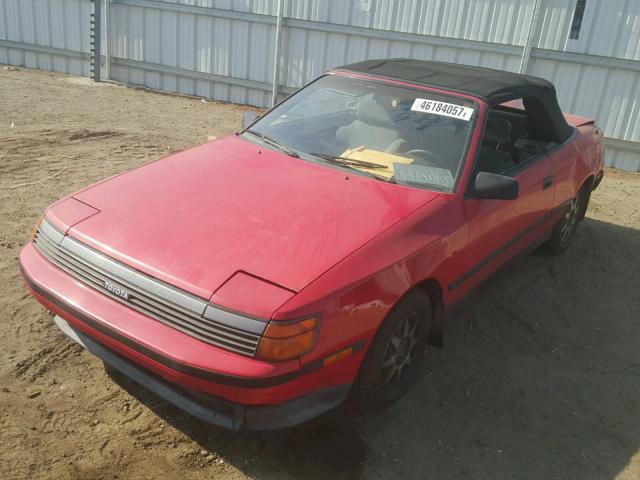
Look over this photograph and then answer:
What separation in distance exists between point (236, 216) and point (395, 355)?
1.07 meters

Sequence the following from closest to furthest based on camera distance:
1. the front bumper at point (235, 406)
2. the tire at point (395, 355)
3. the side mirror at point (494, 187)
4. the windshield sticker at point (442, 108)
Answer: the front bumper at point (235, 406) → the tire at point (395, 355) → the side mirror at point (494, 187) → the windshield sticker at point (442, 108)

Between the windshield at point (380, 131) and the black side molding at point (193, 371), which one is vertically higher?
the windshield at point (380, 131)

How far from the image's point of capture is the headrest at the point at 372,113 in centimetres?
385

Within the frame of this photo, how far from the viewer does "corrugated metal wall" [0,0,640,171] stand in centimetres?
848

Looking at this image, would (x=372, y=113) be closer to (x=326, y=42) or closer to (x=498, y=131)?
(x=498, y=131)

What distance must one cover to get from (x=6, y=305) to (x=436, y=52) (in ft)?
24.3

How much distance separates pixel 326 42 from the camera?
994cm

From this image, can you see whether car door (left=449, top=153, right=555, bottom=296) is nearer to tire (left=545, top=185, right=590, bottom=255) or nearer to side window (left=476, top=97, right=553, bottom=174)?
side window (left=476, top=97, right=553, bottom=174)

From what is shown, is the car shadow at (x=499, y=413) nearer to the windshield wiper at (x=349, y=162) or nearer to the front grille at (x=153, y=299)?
the front grille at (x=153, y=299)

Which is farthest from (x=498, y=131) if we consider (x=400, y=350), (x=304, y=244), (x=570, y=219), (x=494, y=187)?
(x=304, y=244)

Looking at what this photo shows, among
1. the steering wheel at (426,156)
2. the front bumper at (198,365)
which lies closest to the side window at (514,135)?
the steering wheel at (426,156)

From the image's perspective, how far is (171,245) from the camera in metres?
2.72

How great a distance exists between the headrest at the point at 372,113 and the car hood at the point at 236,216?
0.56 m

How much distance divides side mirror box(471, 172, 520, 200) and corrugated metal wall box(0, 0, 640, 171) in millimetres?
6159
